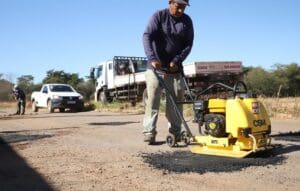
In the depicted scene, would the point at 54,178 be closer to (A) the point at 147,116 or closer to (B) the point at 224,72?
(A) the point at 147,116

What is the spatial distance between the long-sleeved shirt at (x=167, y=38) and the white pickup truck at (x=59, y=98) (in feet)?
61.5

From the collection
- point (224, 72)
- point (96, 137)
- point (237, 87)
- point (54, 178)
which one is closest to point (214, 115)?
point (237, 87)

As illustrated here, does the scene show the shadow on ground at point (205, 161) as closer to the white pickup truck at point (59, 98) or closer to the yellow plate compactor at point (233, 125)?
the yellow plate compactor at point (233, 125)

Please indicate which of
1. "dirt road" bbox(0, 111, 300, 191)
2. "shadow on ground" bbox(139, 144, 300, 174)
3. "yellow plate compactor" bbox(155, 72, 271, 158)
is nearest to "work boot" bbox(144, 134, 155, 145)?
"dirt road" bbox(0, 111, 300, 191)

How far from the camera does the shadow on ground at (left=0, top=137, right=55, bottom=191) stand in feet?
17.9

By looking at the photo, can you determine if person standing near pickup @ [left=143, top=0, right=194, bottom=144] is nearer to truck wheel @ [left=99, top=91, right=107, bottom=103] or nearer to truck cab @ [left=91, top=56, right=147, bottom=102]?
truck cab @ [left=91, top=56, right=147, bottom=102]

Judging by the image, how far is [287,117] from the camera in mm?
14344

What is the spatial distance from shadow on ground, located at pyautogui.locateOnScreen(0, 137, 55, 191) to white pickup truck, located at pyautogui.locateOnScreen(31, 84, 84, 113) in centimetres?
1887

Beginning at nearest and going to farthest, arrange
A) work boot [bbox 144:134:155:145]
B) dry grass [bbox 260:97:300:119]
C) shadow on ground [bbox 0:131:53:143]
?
1. work boot [bbox 144:134:155:145]
2. shadow on ground [bbox 0:131:53:143]
3. dry grass [bbox 260:97:300:119]

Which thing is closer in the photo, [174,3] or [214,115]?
[214,115]

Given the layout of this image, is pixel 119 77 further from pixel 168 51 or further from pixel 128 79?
pixel 168 51

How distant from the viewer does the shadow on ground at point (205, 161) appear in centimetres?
622

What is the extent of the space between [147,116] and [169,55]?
1.10m

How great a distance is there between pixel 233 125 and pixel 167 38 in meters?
2.12
